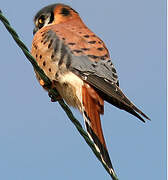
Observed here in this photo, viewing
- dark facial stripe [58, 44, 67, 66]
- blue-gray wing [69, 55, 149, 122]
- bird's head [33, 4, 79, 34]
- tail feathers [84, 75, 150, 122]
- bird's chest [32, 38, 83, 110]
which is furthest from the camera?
bird's head [33, 4, 79, 34]

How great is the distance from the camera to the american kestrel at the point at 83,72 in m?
4.65

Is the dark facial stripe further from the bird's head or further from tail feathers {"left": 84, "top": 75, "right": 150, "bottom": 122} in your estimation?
the bird's head

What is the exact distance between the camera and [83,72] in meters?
4.87

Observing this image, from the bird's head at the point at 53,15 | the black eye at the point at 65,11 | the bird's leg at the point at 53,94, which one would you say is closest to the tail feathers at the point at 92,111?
the bird's leg at the point at 53,94

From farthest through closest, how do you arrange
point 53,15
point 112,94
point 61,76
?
1. point 53,15
2. point 61,76
3. point 112,94

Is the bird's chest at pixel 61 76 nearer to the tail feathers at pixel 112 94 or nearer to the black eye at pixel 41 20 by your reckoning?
the tail feathers at pixel 112 94

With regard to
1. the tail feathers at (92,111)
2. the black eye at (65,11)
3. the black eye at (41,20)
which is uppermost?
the black eye at (65,11)

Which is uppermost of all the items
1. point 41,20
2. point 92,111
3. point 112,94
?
point 41,20

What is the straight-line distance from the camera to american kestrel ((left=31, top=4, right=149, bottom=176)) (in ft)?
15.3

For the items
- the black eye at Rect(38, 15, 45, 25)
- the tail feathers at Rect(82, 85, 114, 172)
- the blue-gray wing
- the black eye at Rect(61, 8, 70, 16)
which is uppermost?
the black eye at Rect(61, 8, 70, 16)

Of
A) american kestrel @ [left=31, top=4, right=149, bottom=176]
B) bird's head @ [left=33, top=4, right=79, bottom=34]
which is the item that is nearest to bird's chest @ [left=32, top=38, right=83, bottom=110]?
american kestrel @ [left=31, top=4, right=149, bottom=176]

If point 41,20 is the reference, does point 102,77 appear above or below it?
below

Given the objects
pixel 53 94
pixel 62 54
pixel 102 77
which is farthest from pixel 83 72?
pixel 53 94

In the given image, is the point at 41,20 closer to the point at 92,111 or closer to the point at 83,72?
the point at 83,72
